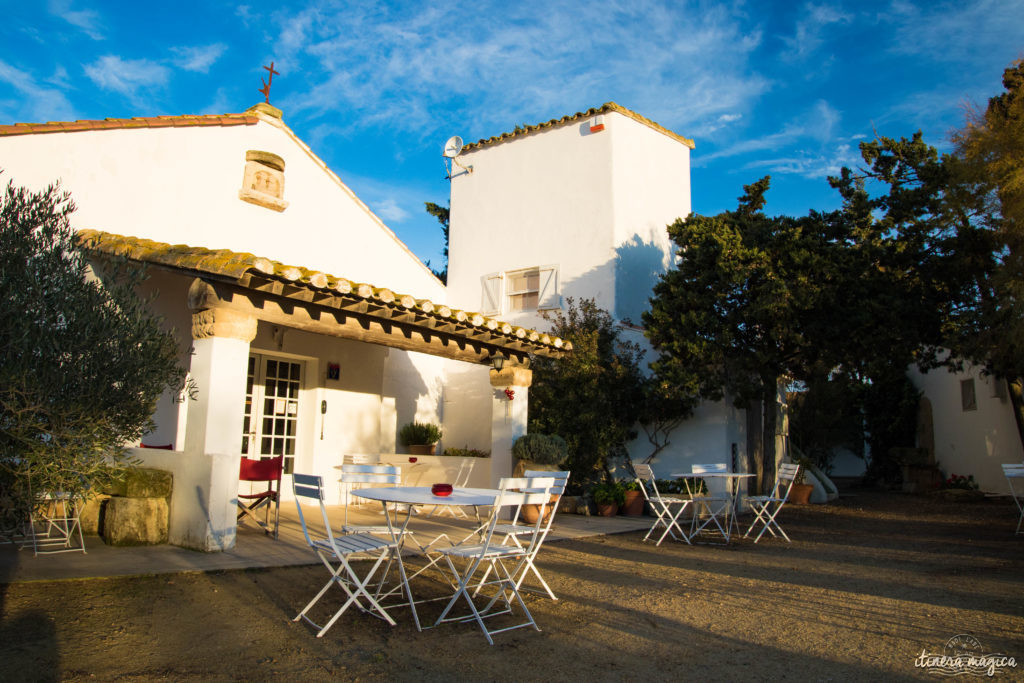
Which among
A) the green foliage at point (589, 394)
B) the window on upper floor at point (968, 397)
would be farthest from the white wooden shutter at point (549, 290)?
the window on upper floor at point (968, 397)

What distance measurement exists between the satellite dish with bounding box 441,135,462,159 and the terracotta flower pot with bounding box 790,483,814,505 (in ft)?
29.4

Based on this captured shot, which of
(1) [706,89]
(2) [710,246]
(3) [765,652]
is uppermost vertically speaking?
(1) [706,89]

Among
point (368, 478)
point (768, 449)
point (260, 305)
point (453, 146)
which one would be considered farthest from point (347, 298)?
point (768, 449)

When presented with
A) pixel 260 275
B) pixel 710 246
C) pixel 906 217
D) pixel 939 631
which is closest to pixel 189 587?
pixel 260 275

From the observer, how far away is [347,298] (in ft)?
21.1

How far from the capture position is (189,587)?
448 centimetres

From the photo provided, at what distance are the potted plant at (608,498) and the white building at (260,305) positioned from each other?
1695mm

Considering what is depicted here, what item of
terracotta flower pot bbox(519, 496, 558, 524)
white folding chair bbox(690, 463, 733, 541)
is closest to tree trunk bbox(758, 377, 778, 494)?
white folding chair bbox(690, 463, 733, 541)

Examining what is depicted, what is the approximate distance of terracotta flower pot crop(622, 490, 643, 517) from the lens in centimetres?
988

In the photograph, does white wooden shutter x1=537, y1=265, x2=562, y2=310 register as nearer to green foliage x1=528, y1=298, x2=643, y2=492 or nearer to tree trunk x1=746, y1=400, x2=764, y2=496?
green foliage x1=528, y1=298, x2=643, y2=492

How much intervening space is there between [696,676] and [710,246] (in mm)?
7725

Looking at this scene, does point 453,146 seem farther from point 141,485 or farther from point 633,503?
point 141,485

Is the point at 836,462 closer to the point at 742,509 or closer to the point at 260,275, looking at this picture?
the point at 742,509

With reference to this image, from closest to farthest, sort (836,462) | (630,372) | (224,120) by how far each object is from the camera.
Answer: (224,120)
(630,372)
(836,462)
